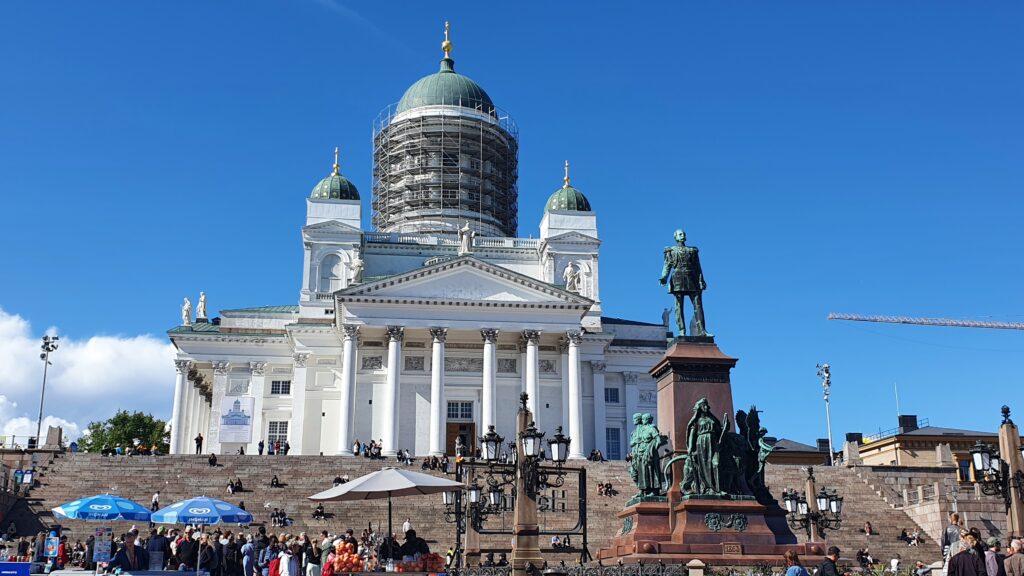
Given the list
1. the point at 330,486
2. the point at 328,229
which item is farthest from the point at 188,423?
the point at 330,486

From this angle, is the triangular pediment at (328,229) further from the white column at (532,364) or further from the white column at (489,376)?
the white column at (532,364)

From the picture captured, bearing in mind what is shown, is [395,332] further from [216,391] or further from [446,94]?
[446,94]

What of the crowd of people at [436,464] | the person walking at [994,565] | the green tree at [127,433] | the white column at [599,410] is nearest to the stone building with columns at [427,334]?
the white column at [599,410]

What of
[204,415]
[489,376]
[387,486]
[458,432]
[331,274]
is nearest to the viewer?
[387,486]

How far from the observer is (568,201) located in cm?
6862

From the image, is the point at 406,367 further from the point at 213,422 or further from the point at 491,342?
the point at 213,422

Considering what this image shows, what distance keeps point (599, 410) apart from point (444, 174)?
2011cm

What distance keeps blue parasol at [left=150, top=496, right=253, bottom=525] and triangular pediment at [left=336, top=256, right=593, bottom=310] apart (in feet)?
108

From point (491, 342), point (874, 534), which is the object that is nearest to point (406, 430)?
point (491, 342)

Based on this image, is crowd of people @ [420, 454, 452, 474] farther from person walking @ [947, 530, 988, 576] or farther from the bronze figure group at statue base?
person walking @ [947, 530, 988, 576]

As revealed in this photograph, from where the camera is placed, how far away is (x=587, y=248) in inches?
2621

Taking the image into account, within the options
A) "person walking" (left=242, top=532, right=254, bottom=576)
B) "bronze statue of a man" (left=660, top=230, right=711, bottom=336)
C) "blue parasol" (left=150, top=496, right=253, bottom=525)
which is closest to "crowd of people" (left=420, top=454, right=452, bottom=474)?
"person walking" (left=242, top=532, right=254, bottom=576)

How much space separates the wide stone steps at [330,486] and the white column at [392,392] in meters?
4.19

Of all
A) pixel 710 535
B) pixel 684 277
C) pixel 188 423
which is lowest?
pixel 710 535
